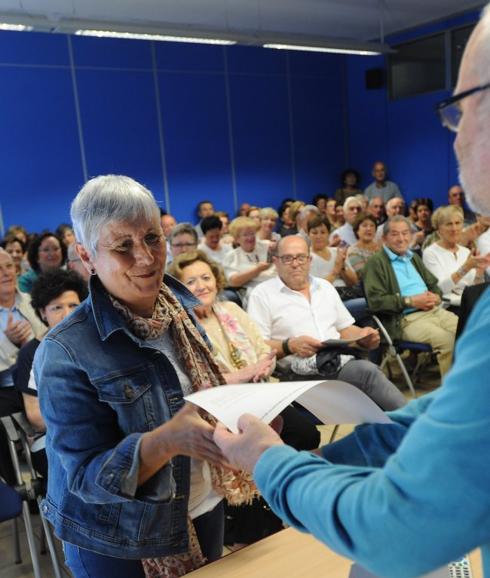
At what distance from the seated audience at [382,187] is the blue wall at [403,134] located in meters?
0.30

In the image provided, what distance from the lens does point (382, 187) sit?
9.91m

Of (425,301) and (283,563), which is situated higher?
(283,563)

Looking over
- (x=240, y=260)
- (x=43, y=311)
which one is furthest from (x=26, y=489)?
(x=240, y=260)

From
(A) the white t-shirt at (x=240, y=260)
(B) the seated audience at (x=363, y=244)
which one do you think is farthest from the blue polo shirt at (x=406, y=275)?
(A) the white t-shirt at (x=240, y=260)

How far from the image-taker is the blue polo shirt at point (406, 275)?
4352 millimetres

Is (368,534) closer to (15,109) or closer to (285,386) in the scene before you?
(285,386)

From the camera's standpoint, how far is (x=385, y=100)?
33.4 feet

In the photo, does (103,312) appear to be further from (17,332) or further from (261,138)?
(261,138)

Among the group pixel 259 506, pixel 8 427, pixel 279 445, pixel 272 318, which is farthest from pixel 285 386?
pixel 272 318

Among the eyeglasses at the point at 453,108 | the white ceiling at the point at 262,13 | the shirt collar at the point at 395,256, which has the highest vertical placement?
the white ceiling at the point at 262,13

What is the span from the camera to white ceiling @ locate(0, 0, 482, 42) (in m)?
7.29

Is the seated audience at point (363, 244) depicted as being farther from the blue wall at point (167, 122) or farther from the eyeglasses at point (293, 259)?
the blue wall at point (167, 122)

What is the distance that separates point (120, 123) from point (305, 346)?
6.75m

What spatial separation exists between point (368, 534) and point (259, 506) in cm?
171
